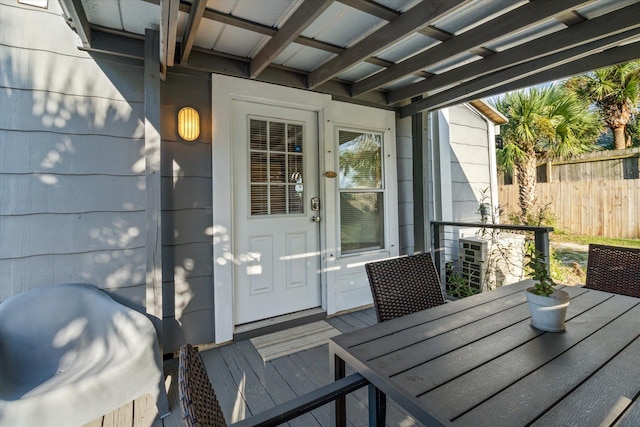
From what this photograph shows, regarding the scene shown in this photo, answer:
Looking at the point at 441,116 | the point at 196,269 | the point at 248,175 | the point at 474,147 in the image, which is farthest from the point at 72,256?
the point at 474,147

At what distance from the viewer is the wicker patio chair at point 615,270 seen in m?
1.84

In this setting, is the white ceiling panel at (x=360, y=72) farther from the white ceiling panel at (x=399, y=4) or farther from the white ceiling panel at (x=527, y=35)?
A: the white ceiling panel at (x=527, y=35)

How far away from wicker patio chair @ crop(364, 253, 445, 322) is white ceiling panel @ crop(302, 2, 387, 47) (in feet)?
5.25

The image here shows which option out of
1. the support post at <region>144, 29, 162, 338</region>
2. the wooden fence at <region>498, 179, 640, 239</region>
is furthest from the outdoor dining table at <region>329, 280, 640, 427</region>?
the wooden fence at <region>498, 179, 640, 239</region>

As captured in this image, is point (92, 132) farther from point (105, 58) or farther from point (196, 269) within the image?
point (196, 269)

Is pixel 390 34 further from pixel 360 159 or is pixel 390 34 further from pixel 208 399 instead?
pixel 208 399

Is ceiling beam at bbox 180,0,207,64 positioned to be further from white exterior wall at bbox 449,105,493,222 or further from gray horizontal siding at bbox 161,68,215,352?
white exterior wall at bbox 449,105,493,222

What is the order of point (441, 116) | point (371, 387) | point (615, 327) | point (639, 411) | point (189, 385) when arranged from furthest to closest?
point (441, 116)
point (615, 327)
point (371, 387)
point (639, 411)
point (189, 385)

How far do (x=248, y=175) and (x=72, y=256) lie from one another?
138 cm

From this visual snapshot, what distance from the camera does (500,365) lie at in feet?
3.19

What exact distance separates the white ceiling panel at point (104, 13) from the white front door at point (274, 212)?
0.94m

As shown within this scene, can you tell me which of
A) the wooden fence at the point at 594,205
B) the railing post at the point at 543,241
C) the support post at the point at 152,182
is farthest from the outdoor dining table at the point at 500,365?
the wooden fence at the point at 594,205

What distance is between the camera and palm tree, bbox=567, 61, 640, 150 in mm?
5605

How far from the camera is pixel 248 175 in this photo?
2.73m
